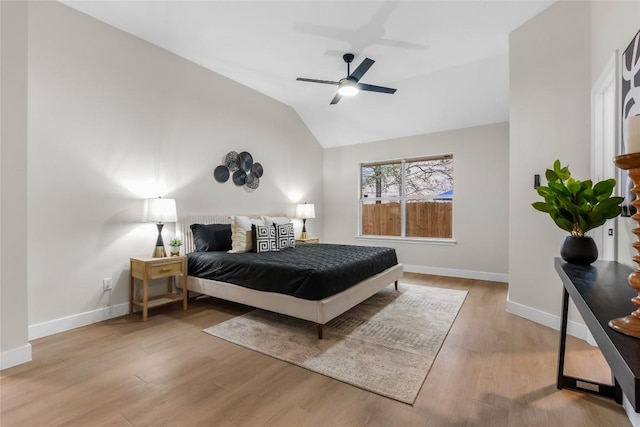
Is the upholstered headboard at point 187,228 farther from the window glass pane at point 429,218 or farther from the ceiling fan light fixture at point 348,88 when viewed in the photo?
the window glass pane at point 429,218

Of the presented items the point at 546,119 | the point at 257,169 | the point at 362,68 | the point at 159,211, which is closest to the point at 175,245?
the point at 159,211

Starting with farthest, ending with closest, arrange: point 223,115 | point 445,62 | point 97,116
Result: point 223,115, point 445,62, point 97,116

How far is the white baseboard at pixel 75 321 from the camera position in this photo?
2639mm

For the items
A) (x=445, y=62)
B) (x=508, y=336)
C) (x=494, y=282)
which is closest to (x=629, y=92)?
(x=508, y=336)

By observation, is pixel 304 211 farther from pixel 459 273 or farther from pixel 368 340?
pixel 368 340

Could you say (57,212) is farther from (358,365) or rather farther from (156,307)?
(358,365)

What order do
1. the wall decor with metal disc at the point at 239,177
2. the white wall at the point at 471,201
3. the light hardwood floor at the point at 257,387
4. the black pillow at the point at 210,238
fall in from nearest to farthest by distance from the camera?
1. the light hardwood floor at the point at 257,387
2. the black pillow at the point at 210,238
3. the wall decor with metal disc at the point at 239,177
4. the white wall at the point at 471,201

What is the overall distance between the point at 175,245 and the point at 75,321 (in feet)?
3.73

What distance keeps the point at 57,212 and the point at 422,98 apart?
4.94 meters

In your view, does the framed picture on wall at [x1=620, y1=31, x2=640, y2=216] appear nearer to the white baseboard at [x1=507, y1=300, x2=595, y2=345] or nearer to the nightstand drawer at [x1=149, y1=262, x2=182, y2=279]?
the white baseboard at [x1=507, y1=300, x2=595, y2=345]

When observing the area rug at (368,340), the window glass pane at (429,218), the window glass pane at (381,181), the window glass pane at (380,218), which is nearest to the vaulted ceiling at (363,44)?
the window glass pane at (381,181)

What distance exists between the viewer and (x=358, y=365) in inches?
85.3

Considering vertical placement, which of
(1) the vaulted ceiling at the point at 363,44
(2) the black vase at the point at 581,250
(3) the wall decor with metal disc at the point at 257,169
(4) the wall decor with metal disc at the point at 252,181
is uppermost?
(1) the vaulted ceiling at the point at 363,44

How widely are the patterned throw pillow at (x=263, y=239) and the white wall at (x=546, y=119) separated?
9.43 feet
